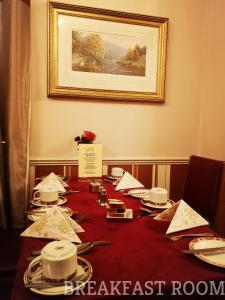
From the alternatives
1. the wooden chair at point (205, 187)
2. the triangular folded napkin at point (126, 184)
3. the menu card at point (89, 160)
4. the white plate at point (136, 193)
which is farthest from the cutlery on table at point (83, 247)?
the wooden chair at point (205, 187)

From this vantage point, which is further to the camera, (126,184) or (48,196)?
(126,184)

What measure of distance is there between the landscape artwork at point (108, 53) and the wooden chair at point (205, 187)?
0.87m

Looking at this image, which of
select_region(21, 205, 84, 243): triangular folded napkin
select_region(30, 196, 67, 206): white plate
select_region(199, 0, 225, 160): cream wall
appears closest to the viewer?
select_region(21, 205, 84, 243): triangular folded napkin

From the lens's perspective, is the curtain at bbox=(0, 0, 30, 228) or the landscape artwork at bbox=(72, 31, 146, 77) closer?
the curtain at bbox=(0, 0, 30, 228)

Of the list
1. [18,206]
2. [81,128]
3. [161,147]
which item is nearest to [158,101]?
[161,147]

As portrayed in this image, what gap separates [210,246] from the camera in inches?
29.1

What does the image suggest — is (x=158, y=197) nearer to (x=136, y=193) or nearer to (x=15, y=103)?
(x=136, y=193)

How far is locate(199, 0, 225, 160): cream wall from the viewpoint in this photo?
6.42 ft

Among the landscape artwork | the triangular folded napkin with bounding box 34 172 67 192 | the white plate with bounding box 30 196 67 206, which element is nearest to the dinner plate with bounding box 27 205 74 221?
the white plate with bounding box 30 196 67 206

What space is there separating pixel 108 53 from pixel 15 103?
79cm

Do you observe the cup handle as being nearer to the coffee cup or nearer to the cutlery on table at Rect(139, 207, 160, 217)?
the cutlery on table at Rect(139, 207, 160, 217)

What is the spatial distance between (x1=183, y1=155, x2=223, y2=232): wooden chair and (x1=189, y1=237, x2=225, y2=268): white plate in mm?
670

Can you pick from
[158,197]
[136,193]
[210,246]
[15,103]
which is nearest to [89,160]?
[136,193]

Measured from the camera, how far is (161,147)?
2135 millimetres
